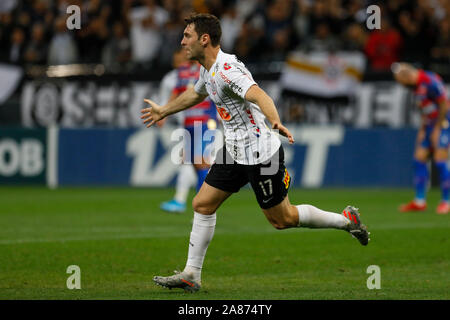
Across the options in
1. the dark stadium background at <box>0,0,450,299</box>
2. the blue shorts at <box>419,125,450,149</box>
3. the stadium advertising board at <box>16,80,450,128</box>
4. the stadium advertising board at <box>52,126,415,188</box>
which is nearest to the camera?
the blue shorts at <box>419,125,450,149</box>

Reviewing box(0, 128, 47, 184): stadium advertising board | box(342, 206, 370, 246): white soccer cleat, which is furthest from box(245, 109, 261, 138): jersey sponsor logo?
box(0, 128, 47, 184): stadium advertising board

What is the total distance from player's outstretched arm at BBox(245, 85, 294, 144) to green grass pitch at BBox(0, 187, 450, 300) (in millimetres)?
1375

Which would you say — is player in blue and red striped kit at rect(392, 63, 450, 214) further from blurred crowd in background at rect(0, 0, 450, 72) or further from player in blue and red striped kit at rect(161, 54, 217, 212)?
blurred crowd in background at rect(0, 0, 450, 72)

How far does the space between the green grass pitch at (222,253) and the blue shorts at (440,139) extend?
3.78 feet

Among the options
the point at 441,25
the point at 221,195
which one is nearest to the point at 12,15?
the point at 441,25

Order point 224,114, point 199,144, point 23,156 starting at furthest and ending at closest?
point 23,156 → point 199,144 → point 224,114

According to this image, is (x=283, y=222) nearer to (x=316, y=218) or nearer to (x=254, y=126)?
(x=316, y=218)

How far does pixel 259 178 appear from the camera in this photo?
7.24 m

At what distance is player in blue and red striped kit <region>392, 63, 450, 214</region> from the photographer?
13227 millimetres

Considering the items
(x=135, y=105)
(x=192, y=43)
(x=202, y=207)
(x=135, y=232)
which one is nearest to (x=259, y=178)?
(x=202, y=207)

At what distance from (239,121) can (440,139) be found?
7.04 metres

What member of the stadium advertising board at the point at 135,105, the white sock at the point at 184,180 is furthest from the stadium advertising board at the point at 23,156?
the white sock at the point at 184,180

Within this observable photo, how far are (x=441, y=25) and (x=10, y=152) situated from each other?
9.57m

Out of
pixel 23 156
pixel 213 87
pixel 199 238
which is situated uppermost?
pixel 213 87
